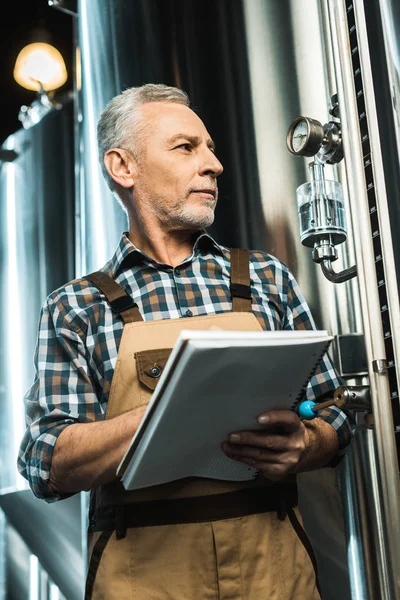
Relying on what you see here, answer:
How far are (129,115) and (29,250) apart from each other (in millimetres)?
1032

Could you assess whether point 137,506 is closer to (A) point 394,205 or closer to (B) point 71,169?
(A) point 394,205

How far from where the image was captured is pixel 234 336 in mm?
752

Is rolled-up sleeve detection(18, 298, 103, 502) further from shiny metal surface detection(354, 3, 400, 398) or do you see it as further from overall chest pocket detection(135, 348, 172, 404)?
shiny metal surface detection(354, 3, 400, 398)

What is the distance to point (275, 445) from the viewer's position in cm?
92

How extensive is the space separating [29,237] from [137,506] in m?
1.45

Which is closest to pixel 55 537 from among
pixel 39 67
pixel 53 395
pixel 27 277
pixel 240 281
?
pixel 27 277

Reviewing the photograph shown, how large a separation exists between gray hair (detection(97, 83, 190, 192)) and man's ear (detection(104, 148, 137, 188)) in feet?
0.04

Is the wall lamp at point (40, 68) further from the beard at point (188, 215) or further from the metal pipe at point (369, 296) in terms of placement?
the metal pipe at point (369, 296)

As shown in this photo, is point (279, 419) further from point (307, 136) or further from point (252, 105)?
point (252, 105)

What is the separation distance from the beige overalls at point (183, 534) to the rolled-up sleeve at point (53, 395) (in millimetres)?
57

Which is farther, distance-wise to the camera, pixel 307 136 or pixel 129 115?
pixel 129 115

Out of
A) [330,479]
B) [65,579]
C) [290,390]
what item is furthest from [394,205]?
[65,579]

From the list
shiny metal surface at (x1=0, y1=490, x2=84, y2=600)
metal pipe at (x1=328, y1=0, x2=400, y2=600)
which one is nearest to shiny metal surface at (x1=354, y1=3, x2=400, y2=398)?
metal pipe at (x1=328, y1=0, x2=400, y2=600)

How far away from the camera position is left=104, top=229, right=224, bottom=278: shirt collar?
1232mm
